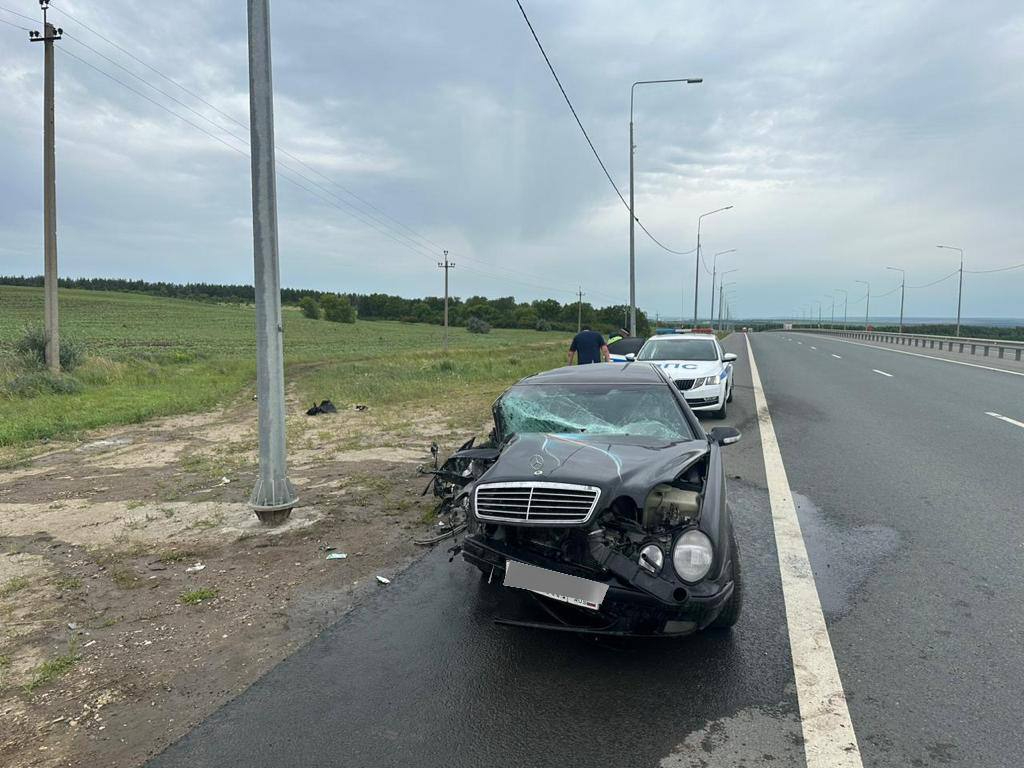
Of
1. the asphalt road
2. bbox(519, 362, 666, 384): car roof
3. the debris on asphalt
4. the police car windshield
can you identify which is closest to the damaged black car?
the asphalt road

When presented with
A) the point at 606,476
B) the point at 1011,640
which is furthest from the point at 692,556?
the point at 1011,640

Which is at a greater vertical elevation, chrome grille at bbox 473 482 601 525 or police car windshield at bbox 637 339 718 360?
police car windshield at bbox 637 339 718 360

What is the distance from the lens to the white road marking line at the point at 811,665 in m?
2.60

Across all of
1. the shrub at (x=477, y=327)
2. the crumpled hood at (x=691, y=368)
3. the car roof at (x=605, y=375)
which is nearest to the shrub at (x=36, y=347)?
the crumpled hood at (x=691, y=368)

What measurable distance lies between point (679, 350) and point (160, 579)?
10151 mm

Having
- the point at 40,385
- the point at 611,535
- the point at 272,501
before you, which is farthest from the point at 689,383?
the point at 40,385

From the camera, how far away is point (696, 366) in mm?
11664

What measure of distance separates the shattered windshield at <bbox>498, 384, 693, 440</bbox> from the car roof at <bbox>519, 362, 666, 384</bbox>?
0.10 metres

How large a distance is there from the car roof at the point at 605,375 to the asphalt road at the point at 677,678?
4.75ft

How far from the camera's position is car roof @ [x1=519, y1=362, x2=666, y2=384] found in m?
5.28

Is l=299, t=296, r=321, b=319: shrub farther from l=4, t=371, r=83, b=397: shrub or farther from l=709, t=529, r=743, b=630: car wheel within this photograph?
l=709, t=529, r=743, b=630: car wheel

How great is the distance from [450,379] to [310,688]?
55.4 ft

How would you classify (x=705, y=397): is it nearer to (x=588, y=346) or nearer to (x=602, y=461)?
(x=588, y=346)

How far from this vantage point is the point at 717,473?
3840mm
